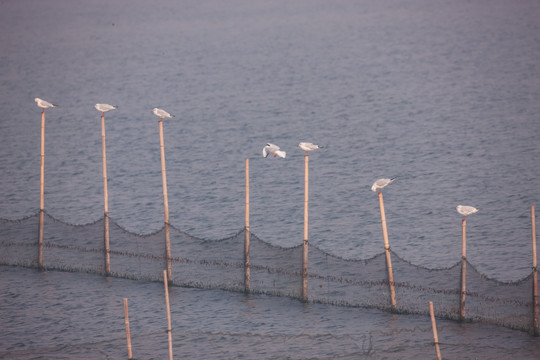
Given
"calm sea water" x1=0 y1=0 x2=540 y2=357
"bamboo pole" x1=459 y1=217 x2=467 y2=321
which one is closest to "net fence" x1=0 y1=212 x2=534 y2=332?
"bamboo pole" x1=459 y1=217 x2=467 y2=321

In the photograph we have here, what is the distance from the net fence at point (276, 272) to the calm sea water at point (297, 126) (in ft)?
2.95

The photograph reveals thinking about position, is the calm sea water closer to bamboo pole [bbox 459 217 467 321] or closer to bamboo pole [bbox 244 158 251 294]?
bamboo pole [bbox 459 217 467 321]

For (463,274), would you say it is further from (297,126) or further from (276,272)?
(297,126)

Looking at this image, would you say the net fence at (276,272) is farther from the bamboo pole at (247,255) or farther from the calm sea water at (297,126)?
the calm sea water at (297,126)

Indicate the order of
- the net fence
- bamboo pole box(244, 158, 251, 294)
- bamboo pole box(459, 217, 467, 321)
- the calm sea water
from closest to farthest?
bamboo pole box(459, 217, 467, 321) < the net fence < bamboo pole box(244, 158, 251, 294) < the calm sea water

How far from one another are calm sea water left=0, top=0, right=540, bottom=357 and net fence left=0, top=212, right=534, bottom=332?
2.95ft

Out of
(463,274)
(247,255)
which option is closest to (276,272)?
(247,255)

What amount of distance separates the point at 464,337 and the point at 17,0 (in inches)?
5254

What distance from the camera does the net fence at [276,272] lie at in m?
27.0

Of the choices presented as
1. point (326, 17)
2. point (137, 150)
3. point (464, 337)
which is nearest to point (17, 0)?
point (326, 17)

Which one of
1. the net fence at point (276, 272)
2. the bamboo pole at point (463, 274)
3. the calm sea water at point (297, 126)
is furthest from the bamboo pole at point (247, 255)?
the bamboo pole at point (463, 274)

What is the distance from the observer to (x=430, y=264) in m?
35.9

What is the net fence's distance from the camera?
88.5 feet

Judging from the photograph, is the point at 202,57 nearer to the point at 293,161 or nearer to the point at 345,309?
the point at 293,161
